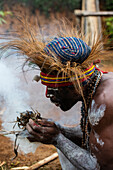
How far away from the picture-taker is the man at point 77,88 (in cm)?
191

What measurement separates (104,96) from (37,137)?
0.77 metres

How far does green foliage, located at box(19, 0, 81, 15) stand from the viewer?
42.6 feet

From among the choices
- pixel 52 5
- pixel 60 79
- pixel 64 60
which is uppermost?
pixel 52 5

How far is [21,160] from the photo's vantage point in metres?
3.42

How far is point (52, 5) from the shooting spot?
1317cm

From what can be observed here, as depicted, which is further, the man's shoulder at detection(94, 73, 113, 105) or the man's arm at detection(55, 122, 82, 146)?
the man's arm at detection(55, 122, 82, 146)

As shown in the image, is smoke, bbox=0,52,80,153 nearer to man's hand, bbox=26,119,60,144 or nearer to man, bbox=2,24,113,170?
man's hand, bbox=26,119,60,144

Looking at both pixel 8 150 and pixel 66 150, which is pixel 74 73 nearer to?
pixel 66 150

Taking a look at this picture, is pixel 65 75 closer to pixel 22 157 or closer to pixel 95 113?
pixel 95 113

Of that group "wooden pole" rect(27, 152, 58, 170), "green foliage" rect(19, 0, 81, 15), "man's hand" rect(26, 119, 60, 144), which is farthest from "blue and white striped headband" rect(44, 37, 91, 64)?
"green foliage" rect(19, 0, 81, 15)

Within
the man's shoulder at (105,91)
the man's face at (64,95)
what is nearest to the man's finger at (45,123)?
the man's face at (64,95)

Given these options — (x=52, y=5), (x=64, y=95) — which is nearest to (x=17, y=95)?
(x=64, y=95)

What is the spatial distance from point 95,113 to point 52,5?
1208cm

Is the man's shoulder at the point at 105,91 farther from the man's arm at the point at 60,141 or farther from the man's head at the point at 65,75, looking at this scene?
the man's arm at the point at 60,141
